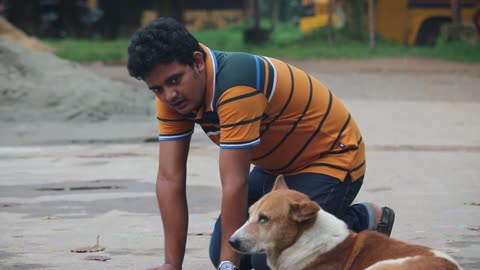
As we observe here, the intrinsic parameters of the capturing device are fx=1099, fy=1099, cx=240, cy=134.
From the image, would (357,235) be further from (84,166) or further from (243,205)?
(84,166)

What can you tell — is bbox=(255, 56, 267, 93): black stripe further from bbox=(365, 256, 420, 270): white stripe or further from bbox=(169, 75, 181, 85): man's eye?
bbox=(365, 256, 420, 270): white stripe

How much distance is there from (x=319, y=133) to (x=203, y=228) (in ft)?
6.24

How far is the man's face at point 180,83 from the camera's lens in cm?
461

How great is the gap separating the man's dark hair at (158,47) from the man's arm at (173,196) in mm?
587

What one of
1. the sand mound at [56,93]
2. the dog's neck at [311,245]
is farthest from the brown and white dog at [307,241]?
the sand mound at [56,93]

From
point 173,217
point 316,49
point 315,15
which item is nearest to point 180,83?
point 173,217

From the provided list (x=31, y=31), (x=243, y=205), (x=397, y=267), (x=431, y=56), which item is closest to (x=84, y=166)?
(x=243, y=205)

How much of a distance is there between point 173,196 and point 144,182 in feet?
12.0

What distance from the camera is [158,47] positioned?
4559 mm

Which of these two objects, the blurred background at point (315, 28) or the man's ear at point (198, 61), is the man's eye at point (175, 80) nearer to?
the man's ear at point (198, 61)

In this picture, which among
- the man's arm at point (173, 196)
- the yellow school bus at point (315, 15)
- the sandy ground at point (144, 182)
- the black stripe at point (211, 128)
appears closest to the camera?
the black stripe at point (211, 128)

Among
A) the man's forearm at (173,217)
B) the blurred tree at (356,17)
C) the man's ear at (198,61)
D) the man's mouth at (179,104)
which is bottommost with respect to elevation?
the blurred tree at (356,17)

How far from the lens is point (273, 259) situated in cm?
452

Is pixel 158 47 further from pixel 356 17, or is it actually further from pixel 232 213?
pixel 356 17
